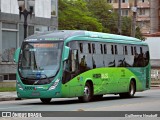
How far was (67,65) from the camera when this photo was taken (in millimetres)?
24172

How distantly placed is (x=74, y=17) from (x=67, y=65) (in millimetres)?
44795

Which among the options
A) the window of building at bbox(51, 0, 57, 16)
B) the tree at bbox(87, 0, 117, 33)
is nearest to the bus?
the window of building at bbox(51, 0, 57, 16)

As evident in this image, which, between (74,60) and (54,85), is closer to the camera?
(54,85)

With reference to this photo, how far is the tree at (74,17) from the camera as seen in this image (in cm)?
6769

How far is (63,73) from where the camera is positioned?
2389 cm

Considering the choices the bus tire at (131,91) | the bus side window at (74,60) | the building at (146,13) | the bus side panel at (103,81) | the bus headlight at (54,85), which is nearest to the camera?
the bus headlight at (54,85)

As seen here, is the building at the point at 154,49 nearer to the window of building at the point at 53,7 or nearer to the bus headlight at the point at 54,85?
the window of building at the point at 53,7

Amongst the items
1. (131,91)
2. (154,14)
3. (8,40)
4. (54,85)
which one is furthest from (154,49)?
A: (54,85)

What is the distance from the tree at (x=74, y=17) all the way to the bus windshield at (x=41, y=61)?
4229 centimetres

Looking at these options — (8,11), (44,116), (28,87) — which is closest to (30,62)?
(28,87)

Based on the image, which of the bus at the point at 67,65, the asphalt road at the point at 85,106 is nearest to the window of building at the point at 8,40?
the bus at the point at 67,65

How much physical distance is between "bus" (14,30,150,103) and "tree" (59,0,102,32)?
39.0 meters

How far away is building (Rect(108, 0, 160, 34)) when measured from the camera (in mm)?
108625

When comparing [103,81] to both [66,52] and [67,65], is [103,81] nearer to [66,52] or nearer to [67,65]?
[67,65]
